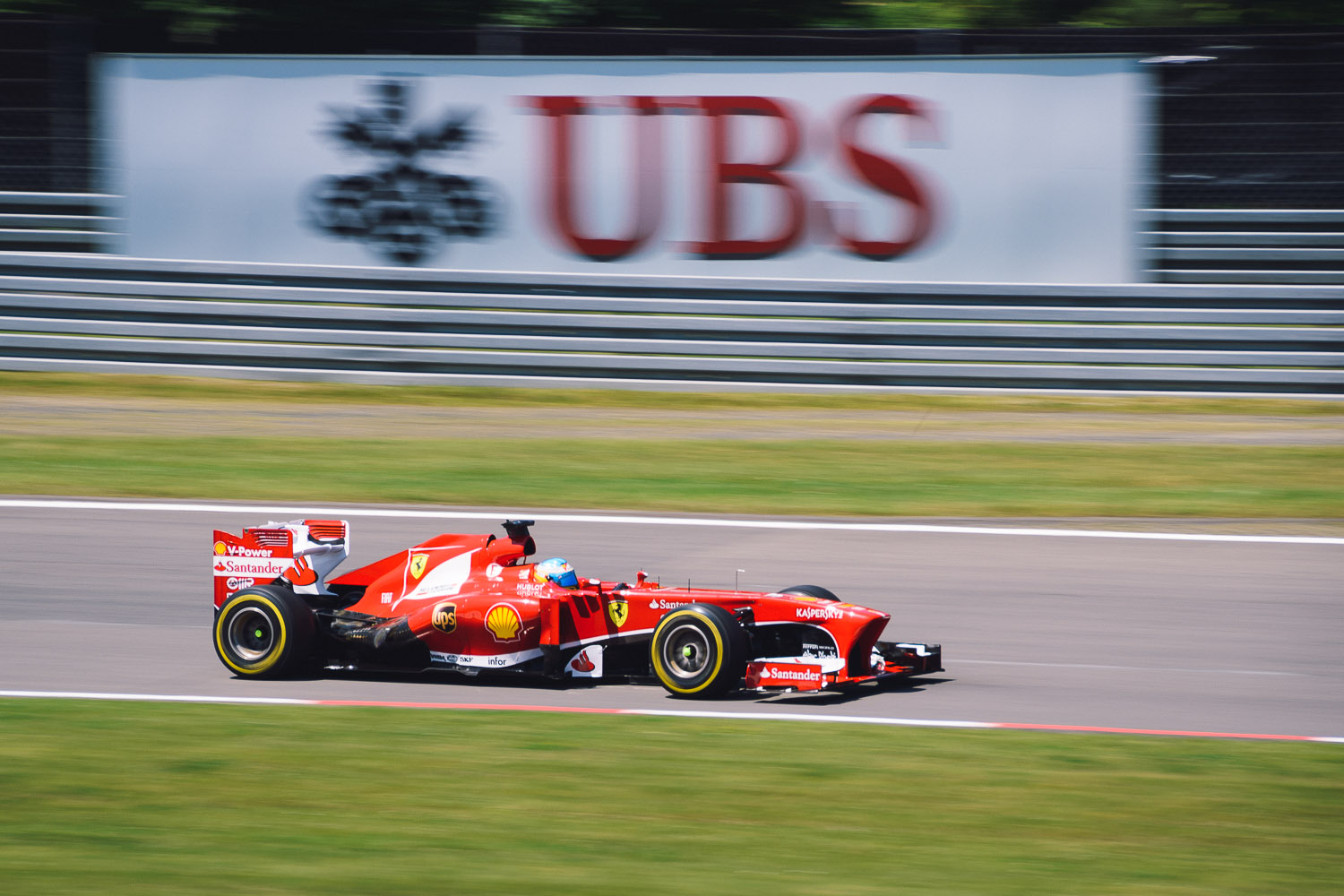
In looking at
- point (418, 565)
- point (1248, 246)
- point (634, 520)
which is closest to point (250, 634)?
point (418, 565)

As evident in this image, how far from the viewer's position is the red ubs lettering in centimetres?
1659

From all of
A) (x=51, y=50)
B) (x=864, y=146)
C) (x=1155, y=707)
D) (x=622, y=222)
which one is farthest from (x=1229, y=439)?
(x=51, y=50)

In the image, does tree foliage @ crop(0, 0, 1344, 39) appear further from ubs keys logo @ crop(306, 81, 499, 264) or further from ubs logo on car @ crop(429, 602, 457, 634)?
ubs logo on car @ crop(429, 602, 457, 634)

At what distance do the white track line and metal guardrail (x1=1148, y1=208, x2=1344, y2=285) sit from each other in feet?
18.3

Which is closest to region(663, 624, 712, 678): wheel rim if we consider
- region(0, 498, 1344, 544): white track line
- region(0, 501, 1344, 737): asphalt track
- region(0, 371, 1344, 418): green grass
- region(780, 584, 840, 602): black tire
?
region(0, 501, 1344, 737): asphalt track

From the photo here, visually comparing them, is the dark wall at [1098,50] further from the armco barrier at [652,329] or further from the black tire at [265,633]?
the black tire at [265,633]

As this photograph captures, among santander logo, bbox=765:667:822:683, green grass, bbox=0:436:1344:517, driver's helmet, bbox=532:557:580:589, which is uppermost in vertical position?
green grass, bbox=0:436:1344:517

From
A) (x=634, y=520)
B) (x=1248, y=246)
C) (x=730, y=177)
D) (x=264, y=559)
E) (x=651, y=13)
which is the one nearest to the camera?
(x=264, y=559)

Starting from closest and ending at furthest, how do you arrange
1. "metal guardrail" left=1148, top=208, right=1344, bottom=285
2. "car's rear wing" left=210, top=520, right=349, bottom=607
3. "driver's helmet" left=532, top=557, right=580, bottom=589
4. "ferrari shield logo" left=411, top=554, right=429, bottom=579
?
"driver's helmet" left=532, top=557, right=580, bottom=589, "ferrari shield logo" left=411, top=554, right=429, bottom=579, "car's rear wing" left=210, top=520, right=349, bottom=607, "metal guardrail" left=1148, top=208, right=1344, bottom=285

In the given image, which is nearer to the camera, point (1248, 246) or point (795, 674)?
point (795, 674)

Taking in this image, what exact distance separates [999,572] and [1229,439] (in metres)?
5.03

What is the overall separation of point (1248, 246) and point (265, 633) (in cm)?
1129

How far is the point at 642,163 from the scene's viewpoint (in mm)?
17000

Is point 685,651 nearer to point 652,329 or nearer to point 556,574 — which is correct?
point 556,574
